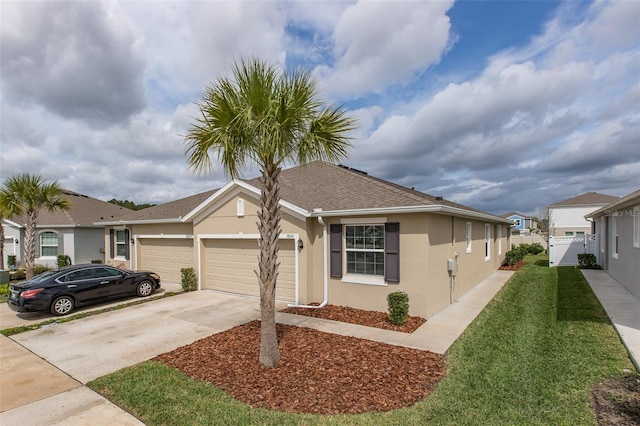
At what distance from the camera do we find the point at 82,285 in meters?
10.5

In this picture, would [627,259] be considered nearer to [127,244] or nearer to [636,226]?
[636,226]

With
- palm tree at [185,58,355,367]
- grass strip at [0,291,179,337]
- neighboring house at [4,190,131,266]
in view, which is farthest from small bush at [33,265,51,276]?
palm tree at [185,58,355,367]

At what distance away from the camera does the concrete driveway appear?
4.61 metres

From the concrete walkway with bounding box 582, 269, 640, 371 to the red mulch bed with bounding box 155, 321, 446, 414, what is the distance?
3811 millimetres

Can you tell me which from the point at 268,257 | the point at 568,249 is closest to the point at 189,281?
the point at 268,257

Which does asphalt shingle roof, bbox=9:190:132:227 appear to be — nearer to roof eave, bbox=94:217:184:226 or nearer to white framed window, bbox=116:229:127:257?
white framed window, bbox=116:229:127:257

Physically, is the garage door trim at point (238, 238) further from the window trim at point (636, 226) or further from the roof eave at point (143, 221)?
the window trim at point (636, 226)

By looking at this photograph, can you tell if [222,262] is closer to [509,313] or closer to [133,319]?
[133,319]

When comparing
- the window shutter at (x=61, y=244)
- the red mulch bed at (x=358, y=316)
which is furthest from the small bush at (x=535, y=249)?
the window shutter at (x=61, y=244)

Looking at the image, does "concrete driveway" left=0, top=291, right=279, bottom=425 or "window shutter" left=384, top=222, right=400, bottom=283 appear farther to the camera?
"window shutter" left=384, top=222, right=400, bottom=283

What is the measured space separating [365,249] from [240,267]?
16.9 ft

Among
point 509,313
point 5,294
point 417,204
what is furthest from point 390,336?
point 5,294

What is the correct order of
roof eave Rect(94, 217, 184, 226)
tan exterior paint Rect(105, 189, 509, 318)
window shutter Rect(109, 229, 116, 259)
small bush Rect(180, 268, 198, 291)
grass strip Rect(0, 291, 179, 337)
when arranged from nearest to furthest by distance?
grass strip Rect(0, 291, 179, 337)
tan exterior paint Rect(105, 189, 509, 318)
small bush Rect(180, 268, 198, 291)
roof eave Rect(94, 217, 184, 226)
window shutter Rect(109, 229, 116, 259)

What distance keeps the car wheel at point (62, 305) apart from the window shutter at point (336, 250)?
8052 mm
